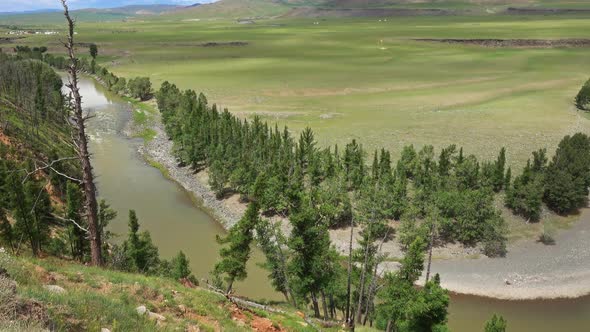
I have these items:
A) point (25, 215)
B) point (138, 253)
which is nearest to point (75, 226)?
point (25, 215)

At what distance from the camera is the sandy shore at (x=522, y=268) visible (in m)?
43.7

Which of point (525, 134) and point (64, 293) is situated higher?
point (64, 293)

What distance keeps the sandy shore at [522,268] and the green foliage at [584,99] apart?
62.2 metres

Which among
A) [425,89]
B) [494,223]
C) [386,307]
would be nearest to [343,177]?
[494,223]

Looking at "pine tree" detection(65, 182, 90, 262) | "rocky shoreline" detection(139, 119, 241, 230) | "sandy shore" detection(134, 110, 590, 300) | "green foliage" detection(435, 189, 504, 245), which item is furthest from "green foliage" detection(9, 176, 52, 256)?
"green foliage" detection(435, 189, 504, 245)

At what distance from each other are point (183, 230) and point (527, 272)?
131 feet

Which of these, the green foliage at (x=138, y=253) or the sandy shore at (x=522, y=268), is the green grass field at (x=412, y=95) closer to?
the sandy shore at (x=522, y=268)

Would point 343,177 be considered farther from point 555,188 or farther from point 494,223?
point 555,188

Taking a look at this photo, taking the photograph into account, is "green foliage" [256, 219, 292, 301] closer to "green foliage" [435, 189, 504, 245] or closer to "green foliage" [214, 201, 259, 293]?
"green foliage" [214, 201, 259, 293]

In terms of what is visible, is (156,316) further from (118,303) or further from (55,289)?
(55,289)

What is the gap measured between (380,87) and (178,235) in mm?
102669

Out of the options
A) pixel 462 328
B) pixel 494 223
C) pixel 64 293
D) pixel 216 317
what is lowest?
pixel 462 328

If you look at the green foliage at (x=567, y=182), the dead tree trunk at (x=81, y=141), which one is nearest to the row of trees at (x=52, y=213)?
the dead tree trunk at (x=81, y=141)

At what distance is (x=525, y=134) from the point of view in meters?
89.6
